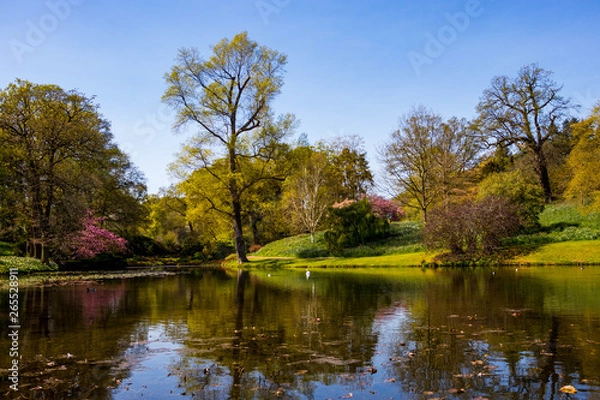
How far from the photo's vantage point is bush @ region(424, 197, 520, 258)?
30894 mm

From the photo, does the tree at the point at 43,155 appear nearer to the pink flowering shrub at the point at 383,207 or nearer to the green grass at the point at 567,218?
the pink flowering shrub at the point at 383,207

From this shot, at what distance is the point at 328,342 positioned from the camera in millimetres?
9117

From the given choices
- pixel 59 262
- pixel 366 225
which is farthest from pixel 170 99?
pixel 366 225

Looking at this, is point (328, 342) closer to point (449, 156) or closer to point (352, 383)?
point (352, 383)

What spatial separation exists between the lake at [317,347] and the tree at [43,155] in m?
21.0

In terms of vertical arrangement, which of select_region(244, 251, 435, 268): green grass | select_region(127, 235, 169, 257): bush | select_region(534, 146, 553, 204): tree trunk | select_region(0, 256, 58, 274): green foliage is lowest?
select_region(244, 251, 435, 268): green grass

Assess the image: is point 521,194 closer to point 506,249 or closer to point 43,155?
point 506,249

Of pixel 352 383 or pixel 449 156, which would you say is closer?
pixel 352 383

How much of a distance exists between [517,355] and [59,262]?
39.8 m

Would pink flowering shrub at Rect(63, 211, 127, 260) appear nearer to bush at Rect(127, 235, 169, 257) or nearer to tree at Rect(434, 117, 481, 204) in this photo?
bush at Rect(127, 235, 169, 257)

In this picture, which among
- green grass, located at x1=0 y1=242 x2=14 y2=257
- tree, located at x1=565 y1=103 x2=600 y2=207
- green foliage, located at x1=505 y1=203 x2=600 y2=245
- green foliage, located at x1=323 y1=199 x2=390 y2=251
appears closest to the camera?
tree, located at x1=565 y1=103 x2=600 y2=207

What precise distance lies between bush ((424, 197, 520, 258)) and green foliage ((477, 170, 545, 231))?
2.73 m

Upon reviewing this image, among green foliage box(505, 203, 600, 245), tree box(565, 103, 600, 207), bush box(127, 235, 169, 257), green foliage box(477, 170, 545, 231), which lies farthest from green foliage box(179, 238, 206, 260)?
tree box(565, 103, 600, 207)

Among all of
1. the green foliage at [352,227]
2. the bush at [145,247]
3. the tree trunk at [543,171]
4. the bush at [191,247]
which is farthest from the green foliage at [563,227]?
the bush at [145,247]
